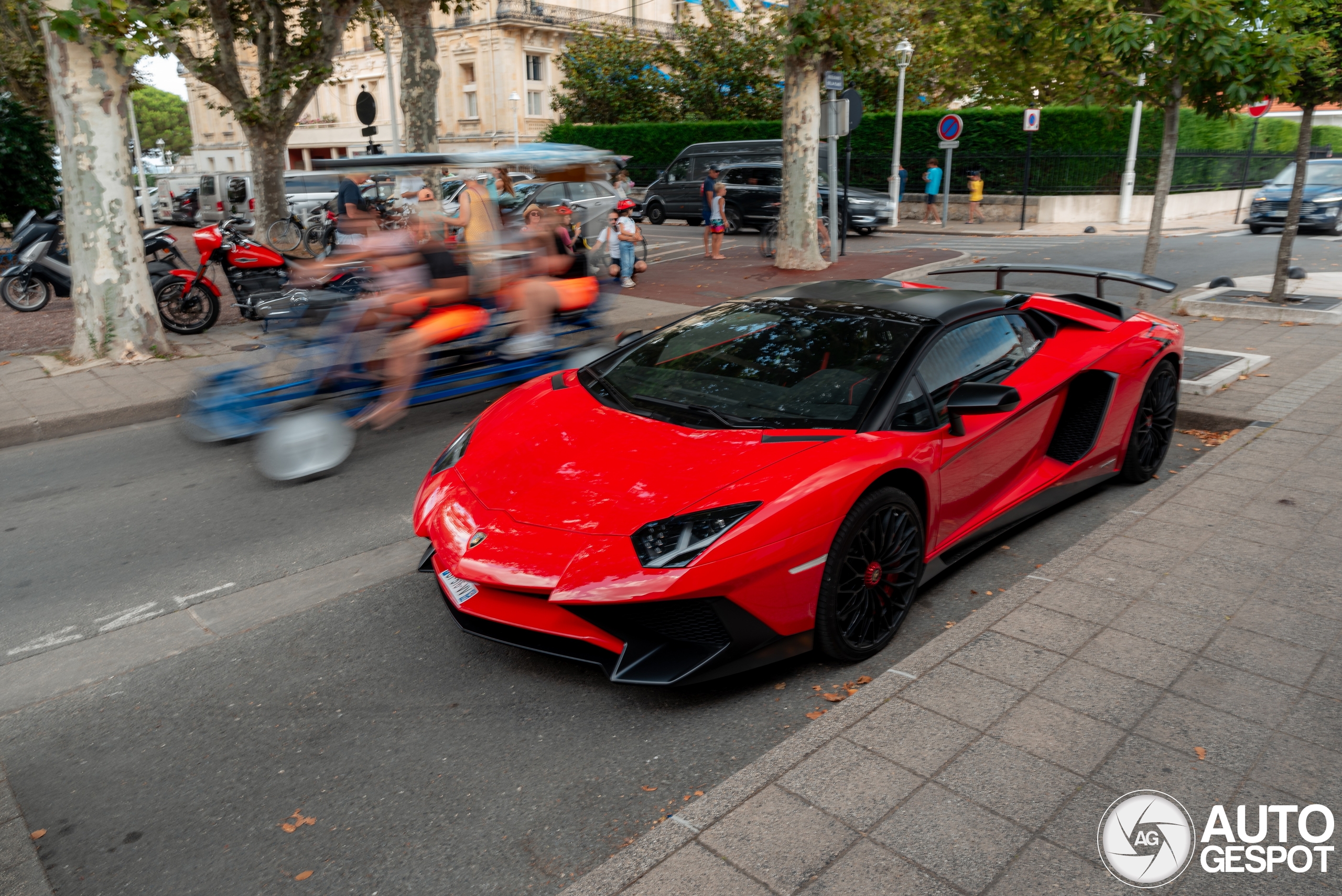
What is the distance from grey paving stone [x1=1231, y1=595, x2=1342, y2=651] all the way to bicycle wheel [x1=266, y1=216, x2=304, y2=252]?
17565 mm

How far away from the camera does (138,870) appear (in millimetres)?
2713

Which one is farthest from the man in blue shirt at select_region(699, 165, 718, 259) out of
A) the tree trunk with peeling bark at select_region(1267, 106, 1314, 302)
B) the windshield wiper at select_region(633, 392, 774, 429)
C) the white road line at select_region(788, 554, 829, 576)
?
the white road line at select_region(788, 554, 829, 576)

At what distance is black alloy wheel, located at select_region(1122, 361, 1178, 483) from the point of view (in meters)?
5.56

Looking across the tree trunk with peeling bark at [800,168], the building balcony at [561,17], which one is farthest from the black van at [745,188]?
the building balcony at [561,17]

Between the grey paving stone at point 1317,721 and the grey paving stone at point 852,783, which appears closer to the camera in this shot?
the grey paving stone at point 852,783

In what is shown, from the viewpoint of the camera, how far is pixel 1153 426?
226 inches

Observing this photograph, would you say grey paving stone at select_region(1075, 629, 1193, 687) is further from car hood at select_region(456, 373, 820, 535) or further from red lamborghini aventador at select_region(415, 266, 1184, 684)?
car hood at select_region(456, 373, 820, 535)

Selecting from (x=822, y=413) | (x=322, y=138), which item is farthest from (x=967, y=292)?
(x=322, y=138)

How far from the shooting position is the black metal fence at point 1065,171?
87.6 ft

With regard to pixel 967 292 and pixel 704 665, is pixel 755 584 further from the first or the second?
pixel 967 292

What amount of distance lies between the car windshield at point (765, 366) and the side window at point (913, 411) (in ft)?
0.44

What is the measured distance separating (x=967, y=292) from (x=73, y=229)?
8.78 metres

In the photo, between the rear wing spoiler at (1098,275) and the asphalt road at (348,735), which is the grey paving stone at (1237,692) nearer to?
the asphalt road at (348,735)

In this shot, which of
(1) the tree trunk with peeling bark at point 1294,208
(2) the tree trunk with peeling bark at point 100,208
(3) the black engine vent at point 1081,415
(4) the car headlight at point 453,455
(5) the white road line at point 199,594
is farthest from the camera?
(1) the tree trunk with peeling bark at point 1294,208
